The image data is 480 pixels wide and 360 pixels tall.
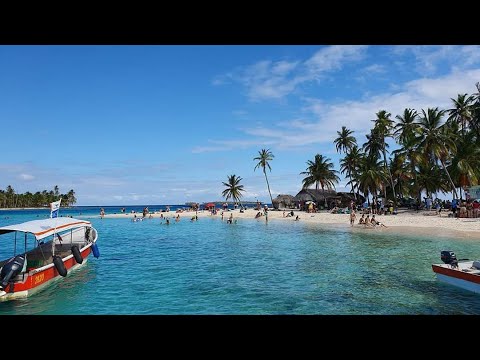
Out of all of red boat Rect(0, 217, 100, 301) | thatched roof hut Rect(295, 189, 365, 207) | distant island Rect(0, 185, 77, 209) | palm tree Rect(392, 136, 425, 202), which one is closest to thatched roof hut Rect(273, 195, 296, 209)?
thatched roof hut Rect(295, 189, 365, 207)

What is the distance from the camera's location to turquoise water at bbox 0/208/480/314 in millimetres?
11141

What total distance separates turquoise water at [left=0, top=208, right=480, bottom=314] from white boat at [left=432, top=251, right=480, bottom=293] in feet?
0.95

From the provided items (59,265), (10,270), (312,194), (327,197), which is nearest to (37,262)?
(59,265)

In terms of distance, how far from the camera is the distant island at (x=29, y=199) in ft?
484

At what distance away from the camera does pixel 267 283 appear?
14266 mm

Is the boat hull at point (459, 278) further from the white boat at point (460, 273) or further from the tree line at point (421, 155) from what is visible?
the tree line at point (421, 155)

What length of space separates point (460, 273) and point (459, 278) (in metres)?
0.24

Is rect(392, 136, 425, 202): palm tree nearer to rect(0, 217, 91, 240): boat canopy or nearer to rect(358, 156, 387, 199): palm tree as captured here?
rect(358, 156, 387, 199): palm tree

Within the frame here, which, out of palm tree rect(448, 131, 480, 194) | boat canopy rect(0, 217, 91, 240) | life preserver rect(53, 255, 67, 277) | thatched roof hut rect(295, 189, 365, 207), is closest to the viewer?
boat canopy rect(0, 217, 91, 240)

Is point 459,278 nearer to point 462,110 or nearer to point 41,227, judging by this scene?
point 41,227
